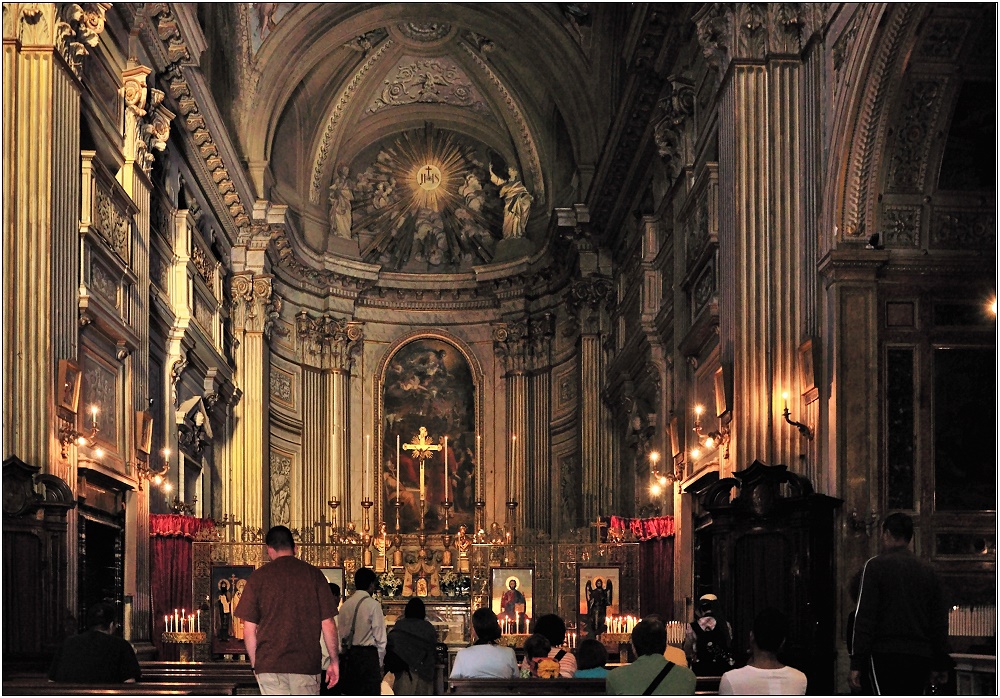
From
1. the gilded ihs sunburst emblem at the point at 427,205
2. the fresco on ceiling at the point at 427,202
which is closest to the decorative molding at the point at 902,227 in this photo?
the fresco on ceiling at the point at 427,202

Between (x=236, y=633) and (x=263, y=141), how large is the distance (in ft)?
35.7

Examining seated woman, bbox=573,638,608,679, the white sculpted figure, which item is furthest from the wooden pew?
the white sculpted figure

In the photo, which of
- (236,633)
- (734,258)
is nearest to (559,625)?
(734,258)

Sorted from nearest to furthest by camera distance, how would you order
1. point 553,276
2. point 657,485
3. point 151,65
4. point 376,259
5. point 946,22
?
point 946,22, point 151,65, point 657,485, point 553,276, point 376,259

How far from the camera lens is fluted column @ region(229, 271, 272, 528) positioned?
28812 millimetres

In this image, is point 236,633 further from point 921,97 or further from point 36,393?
point 921,97

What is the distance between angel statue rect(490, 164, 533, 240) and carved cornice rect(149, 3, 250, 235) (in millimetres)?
7810

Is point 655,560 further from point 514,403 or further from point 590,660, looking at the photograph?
point 590,660

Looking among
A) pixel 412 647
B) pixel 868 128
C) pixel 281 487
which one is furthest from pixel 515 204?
pixel 412 647

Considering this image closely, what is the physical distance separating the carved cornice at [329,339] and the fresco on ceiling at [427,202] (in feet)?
7.11

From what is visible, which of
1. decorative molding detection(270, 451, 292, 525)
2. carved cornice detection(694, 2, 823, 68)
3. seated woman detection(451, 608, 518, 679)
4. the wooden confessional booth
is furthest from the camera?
decorative molding detection(270, 451, 292, 525)

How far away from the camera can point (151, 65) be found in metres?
20.2

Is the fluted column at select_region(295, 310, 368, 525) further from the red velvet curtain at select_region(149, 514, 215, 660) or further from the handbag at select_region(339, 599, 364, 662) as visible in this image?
the handbag at select_region(339, 599, 364, 662)

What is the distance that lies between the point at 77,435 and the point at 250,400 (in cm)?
1454
